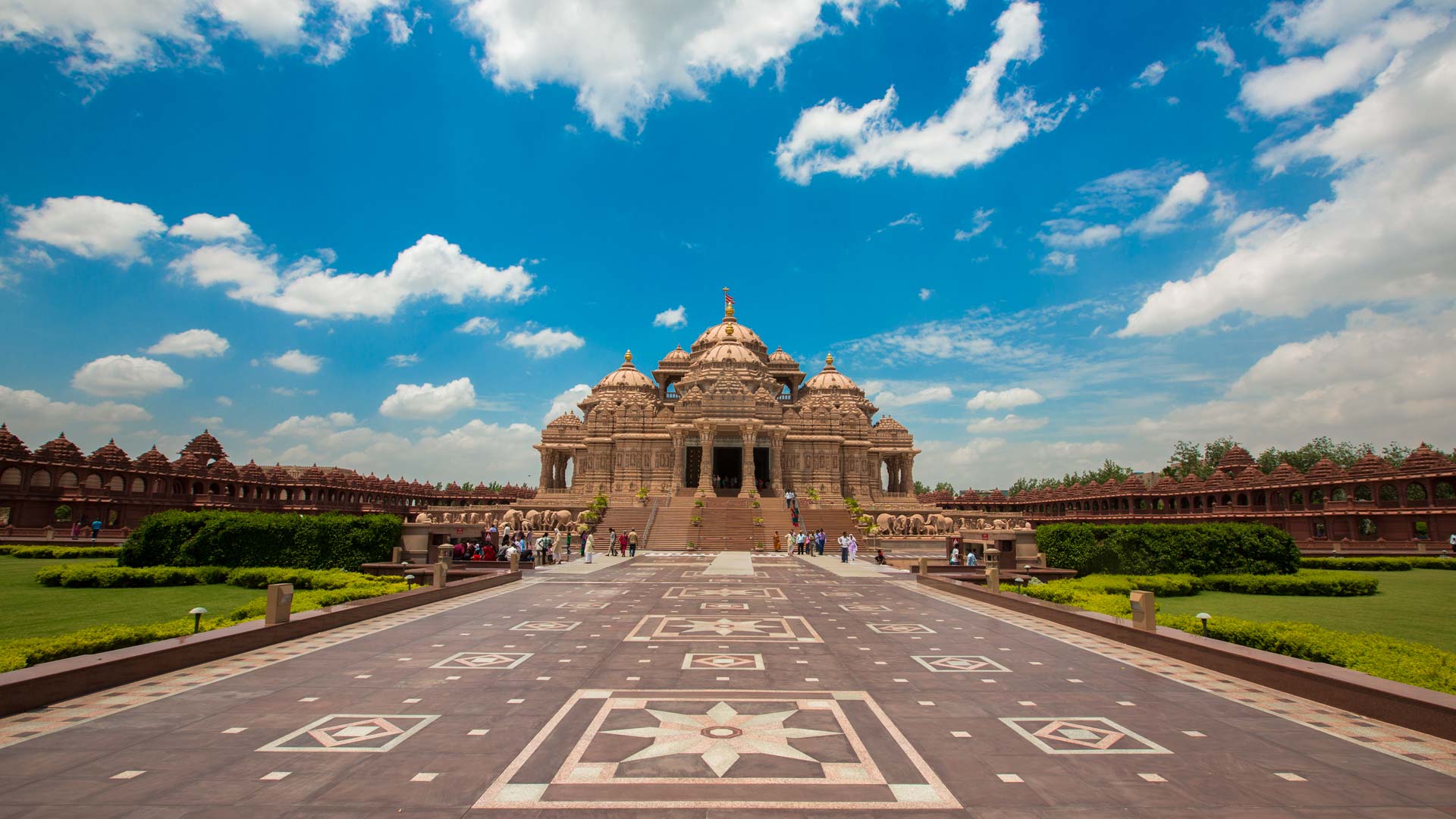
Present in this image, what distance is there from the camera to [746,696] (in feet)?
27.5

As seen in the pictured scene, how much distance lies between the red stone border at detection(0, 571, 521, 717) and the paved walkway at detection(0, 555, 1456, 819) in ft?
0.92

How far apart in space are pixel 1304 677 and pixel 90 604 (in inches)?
848

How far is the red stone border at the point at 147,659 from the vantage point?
7.75 metres

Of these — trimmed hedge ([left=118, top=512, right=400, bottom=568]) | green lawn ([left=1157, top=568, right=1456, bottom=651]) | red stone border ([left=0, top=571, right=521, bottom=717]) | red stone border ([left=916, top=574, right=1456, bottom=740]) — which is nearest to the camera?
red stone border ([left=916, top=574, right=1456, bottom=740])

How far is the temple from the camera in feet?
175

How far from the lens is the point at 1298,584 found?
63.5 feet

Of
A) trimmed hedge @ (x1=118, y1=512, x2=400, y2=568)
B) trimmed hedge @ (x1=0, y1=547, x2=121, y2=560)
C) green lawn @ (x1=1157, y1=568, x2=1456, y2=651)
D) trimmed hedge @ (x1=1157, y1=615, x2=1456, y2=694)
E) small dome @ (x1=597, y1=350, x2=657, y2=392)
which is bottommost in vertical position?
green lawn @ (x1=1157, y1=568, x2=1456, y2=651)

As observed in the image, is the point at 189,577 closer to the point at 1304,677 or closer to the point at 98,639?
the point at 98,639

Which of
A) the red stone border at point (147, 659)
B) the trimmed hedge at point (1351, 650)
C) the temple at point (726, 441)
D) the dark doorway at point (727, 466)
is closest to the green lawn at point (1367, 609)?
the trimmed hedge at point (1351, 650)

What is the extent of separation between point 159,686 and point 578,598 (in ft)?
32.5

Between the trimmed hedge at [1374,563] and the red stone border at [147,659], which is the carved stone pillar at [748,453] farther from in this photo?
the red stone border at [147,659]

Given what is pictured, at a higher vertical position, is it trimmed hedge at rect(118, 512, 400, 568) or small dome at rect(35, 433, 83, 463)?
small dome at rect(35, 433, 83, 463)

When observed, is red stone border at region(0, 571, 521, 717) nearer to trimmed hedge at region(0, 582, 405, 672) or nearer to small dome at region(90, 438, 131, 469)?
trimmed hedge at region(0, 582, 405, 672)

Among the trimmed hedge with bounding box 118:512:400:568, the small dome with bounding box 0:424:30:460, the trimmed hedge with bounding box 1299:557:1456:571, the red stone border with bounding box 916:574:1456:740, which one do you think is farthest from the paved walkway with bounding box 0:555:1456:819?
the small dome with bounding box 0:424:30:460
